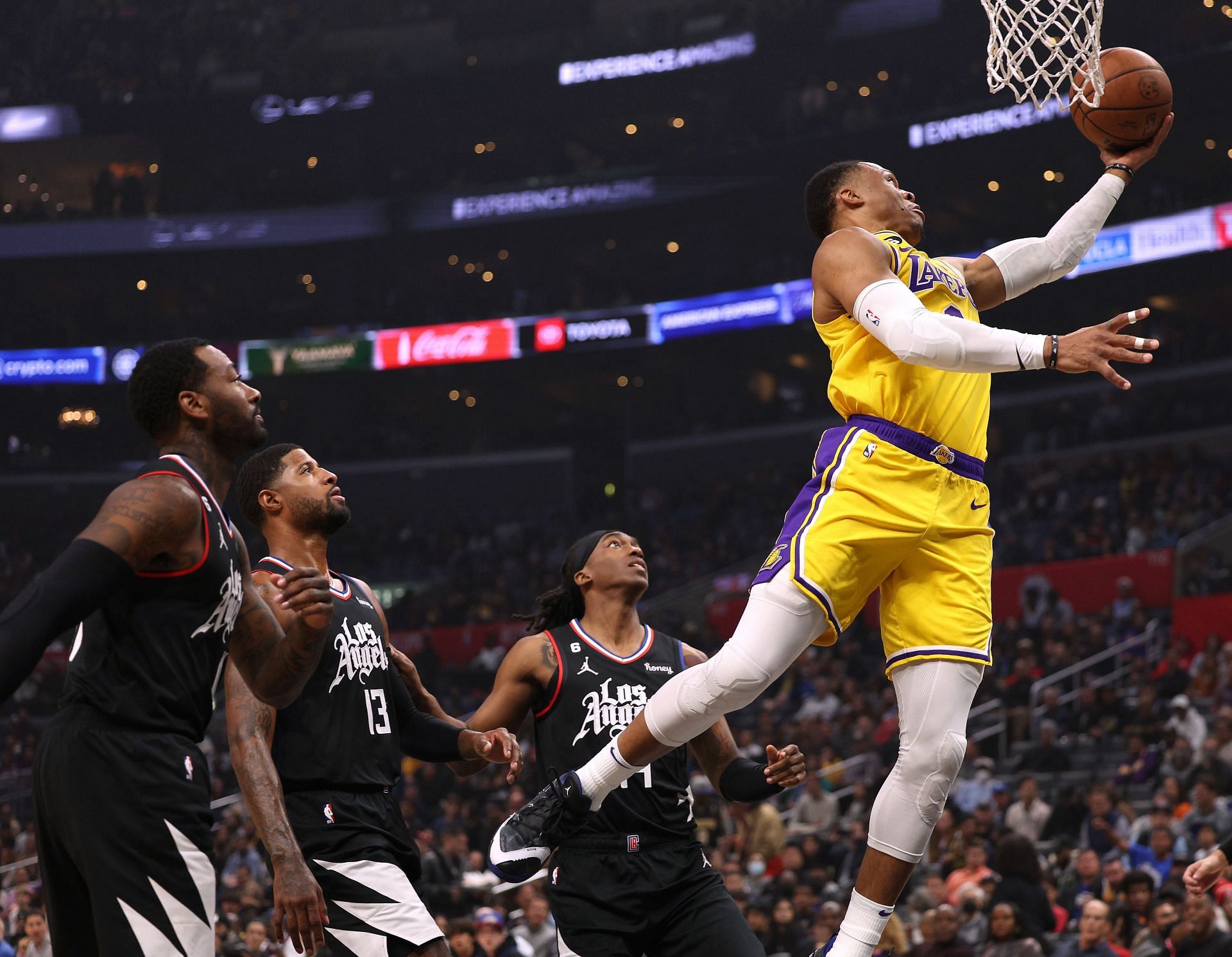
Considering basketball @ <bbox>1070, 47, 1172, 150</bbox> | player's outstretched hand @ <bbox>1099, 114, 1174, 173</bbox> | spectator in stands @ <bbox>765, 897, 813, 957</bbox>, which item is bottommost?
spectator in stands @ <bbox>765, 897, 813, 957</bbox>

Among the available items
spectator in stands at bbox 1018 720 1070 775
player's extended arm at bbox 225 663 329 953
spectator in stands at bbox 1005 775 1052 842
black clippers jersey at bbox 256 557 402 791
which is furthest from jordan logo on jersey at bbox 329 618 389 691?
spectator in stands at bbox 1018 720 1070 775

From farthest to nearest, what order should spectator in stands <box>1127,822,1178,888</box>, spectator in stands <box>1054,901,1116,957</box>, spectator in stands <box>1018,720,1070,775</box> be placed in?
1. spectator in stands <box>1018,720,1070,775</box>
2. spectator in stands <box>1127,822,1178,888</box>
3. spectator in stands <box>1054,901,1116,957</box>

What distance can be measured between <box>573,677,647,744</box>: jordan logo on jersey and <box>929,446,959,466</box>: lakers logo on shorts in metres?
1.59

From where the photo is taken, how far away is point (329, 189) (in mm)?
34344

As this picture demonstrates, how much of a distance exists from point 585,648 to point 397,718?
811 millimetres

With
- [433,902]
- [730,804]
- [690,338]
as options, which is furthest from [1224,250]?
[433,902]

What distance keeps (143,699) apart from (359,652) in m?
1.62

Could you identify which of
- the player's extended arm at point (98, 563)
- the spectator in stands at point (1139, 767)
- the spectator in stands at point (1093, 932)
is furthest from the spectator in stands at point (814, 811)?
the player's extended arm at point (98, 563)

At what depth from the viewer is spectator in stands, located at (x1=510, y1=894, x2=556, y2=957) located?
10.9m

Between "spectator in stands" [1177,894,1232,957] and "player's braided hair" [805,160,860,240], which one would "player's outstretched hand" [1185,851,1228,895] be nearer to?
"player's braided hair" [805,160,860,240]

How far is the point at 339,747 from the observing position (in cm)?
495

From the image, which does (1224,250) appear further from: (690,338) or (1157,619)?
(690,338)

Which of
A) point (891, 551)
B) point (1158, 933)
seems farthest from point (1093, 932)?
point (891, 551)

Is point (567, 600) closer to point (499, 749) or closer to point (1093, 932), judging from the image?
→ point (499, 749)
